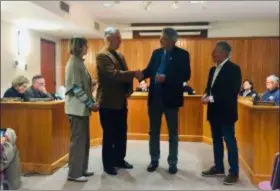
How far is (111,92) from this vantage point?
3.21 m

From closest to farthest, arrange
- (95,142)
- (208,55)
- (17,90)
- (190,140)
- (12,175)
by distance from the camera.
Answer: (12,175)
(17,90)
(95,142)
(190,140)
(208,55)

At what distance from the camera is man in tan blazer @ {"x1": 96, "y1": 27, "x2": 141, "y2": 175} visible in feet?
10.4

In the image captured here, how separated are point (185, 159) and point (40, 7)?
2875 millimetres

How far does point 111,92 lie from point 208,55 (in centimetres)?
527

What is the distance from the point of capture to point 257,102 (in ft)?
10.6

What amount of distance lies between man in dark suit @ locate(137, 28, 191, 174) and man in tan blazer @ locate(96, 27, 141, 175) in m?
0.24

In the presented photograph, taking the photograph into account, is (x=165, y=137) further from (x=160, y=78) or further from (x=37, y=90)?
(x=160, y=78)

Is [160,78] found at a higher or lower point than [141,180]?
higher

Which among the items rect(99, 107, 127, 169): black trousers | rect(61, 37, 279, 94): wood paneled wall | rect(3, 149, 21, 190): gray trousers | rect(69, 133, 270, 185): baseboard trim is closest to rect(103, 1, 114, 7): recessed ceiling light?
rect(61, 37, 279, 94): wood paneled wall

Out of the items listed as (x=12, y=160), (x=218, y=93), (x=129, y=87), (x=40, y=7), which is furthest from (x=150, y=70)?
(x=40, y=7)

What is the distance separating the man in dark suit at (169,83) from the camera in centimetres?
321

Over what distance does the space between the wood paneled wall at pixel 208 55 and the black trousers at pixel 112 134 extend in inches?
182

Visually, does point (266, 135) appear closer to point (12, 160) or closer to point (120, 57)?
point (120, 57)

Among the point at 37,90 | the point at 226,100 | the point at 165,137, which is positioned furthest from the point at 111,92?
the point at 165,137
